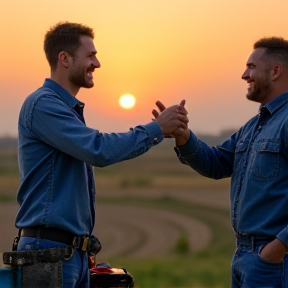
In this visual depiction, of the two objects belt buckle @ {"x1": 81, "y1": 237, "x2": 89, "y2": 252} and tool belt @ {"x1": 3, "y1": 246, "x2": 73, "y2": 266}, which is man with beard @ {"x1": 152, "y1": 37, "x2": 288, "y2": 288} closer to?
belt buckle @ {"x1": 81, "y1": 237, "x2": 89, "y2": 252}

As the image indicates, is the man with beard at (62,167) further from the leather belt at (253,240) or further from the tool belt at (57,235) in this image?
the leather belt at (253,240)

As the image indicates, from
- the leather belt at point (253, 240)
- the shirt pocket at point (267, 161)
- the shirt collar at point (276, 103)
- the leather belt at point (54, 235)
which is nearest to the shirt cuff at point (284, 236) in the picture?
the leather belt at point (253, 240)

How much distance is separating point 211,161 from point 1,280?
1575 mm

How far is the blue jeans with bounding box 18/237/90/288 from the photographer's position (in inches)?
193

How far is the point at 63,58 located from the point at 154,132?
27.0 inches

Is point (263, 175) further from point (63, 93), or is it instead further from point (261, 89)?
point (63, 93)

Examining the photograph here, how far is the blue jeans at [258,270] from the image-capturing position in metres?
5.00

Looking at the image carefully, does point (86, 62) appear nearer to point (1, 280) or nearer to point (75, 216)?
point (75, 216)

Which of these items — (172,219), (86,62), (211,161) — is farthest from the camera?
(172,219)

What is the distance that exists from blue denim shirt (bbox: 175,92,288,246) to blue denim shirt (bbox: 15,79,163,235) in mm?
624

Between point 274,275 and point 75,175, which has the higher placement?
point 75,175

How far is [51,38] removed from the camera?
5.27 metres

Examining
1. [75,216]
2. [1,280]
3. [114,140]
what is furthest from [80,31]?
[1,280]

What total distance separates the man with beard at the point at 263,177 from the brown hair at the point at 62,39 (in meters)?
0.69
